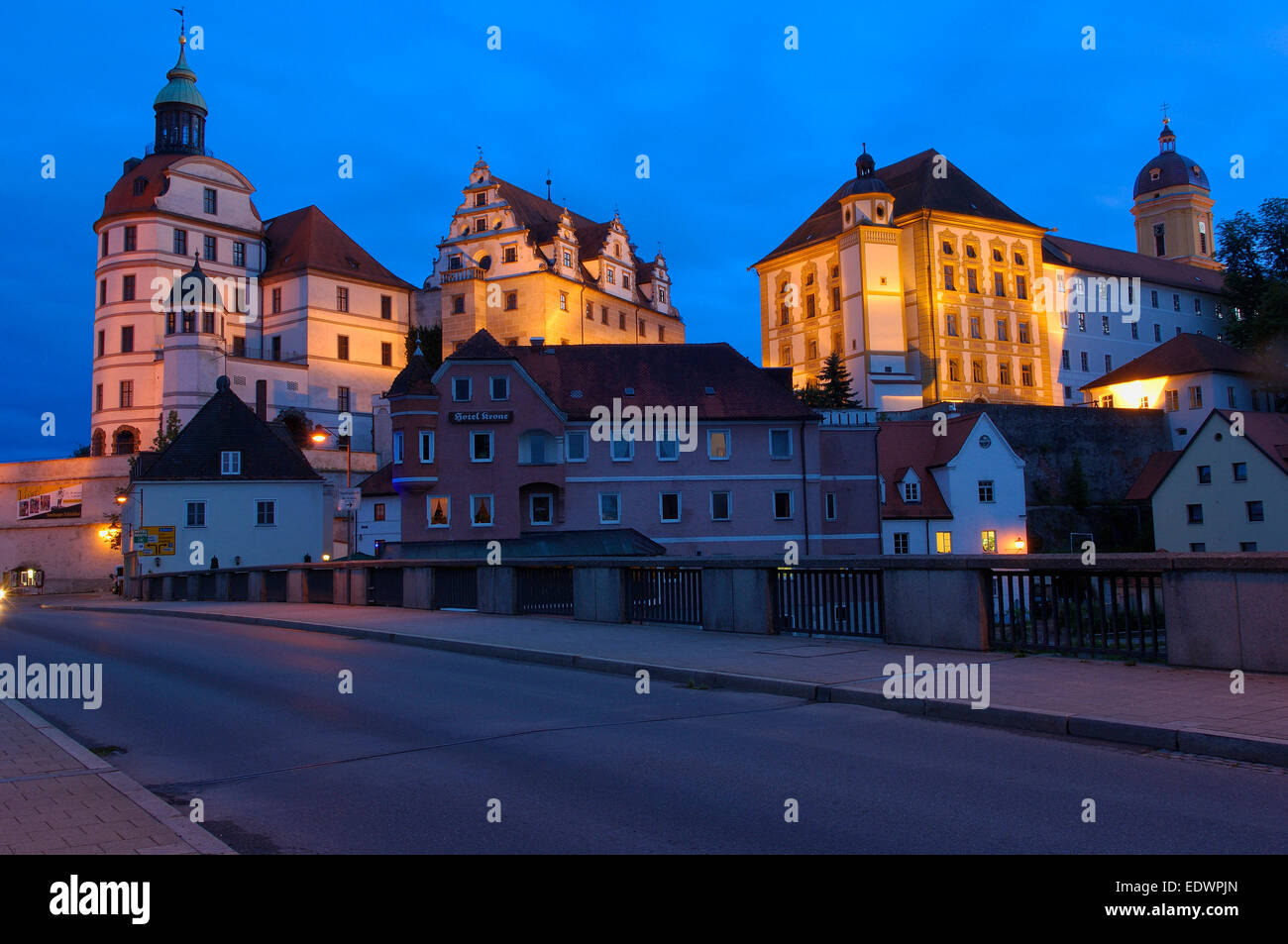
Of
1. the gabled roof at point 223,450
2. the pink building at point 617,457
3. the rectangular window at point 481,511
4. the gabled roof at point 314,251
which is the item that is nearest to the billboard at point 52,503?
the gabled roof at point 223,450

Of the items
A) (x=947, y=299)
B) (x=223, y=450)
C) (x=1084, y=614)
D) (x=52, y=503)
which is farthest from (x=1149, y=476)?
(x=52, y=503)

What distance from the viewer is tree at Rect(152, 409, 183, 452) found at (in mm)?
73000

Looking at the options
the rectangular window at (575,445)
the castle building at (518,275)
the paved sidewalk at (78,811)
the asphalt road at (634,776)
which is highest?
the castle building at (518,275)

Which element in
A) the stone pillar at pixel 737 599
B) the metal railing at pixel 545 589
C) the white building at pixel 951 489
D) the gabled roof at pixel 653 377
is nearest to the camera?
the stone pillar at pixel 737 599

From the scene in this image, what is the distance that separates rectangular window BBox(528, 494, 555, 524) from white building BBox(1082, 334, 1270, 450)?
52.3 metres

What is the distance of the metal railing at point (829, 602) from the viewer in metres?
15.4

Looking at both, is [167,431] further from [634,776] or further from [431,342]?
[634,776]

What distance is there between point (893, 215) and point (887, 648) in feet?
275

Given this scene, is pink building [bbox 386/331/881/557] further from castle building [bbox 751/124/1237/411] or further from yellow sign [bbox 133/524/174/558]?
castle building [bbox 751/124/1237/411]

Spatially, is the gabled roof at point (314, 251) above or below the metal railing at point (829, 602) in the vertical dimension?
above

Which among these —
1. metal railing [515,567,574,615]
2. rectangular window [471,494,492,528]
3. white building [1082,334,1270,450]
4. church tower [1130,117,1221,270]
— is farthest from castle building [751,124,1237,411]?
metal railing [515,567,574,615]

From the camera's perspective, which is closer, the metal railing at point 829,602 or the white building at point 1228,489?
the metal railing at point 829,602

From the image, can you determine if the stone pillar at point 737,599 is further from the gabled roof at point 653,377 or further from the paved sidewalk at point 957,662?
the gabled roof at point 653,377

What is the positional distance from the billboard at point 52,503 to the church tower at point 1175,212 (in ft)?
388
